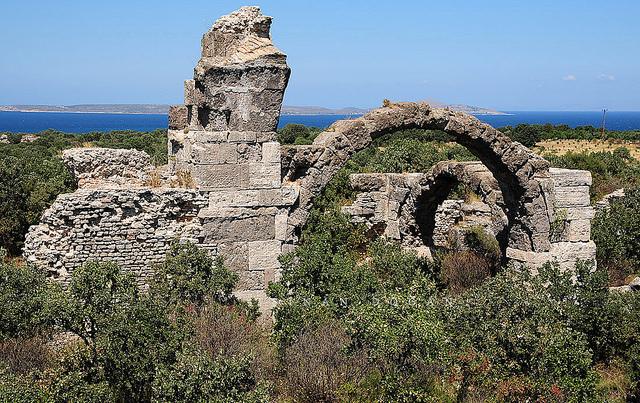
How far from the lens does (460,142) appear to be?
40.2 feet

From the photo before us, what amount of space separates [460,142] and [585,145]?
32.6m

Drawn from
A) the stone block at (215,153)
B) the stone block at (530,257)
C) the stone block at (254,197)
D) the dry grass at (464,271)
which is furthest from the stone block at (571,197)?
the stone block at (215,153)

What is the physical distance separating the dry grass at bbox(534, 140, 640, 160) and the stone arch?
83.0ft

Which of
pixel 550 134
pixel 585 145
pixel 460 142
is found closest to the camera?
pixel 460 142

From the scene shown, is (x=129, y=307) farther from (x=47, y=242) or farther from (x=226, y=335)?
(x=47, y=242)

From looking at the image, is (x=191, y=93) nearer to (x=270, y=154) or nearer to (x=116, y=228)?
(x=270, y=154)

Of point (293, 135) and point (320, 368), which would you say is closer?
point (320, 368)

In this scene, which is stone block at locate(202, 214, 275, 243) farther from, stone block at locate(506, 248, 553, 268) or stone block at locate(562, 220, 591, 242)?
stone block at locate(562, 220, 591, 242)

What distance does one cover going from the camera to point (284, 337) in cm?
874

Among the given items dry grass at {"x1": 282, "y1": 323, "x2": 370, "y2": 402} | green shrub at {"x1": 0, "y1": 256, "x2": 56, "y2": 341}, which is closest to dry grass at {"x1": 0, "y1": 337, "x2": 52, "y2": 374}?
green shrub at {"x1": 0, "y1": 256, "x2": 56, "y2": 341}

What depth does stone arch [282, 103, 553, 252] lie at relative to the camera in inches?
436

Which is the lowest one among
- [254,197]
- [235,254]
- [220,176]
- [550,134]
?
[235,254]

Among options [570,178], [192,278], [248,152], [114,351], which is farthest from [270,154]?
[570,178]

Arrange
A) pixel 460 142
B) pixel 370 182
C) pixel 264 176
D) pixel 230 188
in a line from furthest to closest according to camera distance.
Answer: pixel 370 182, pixel 460 142, pixel 264 176, pixel 230 188
